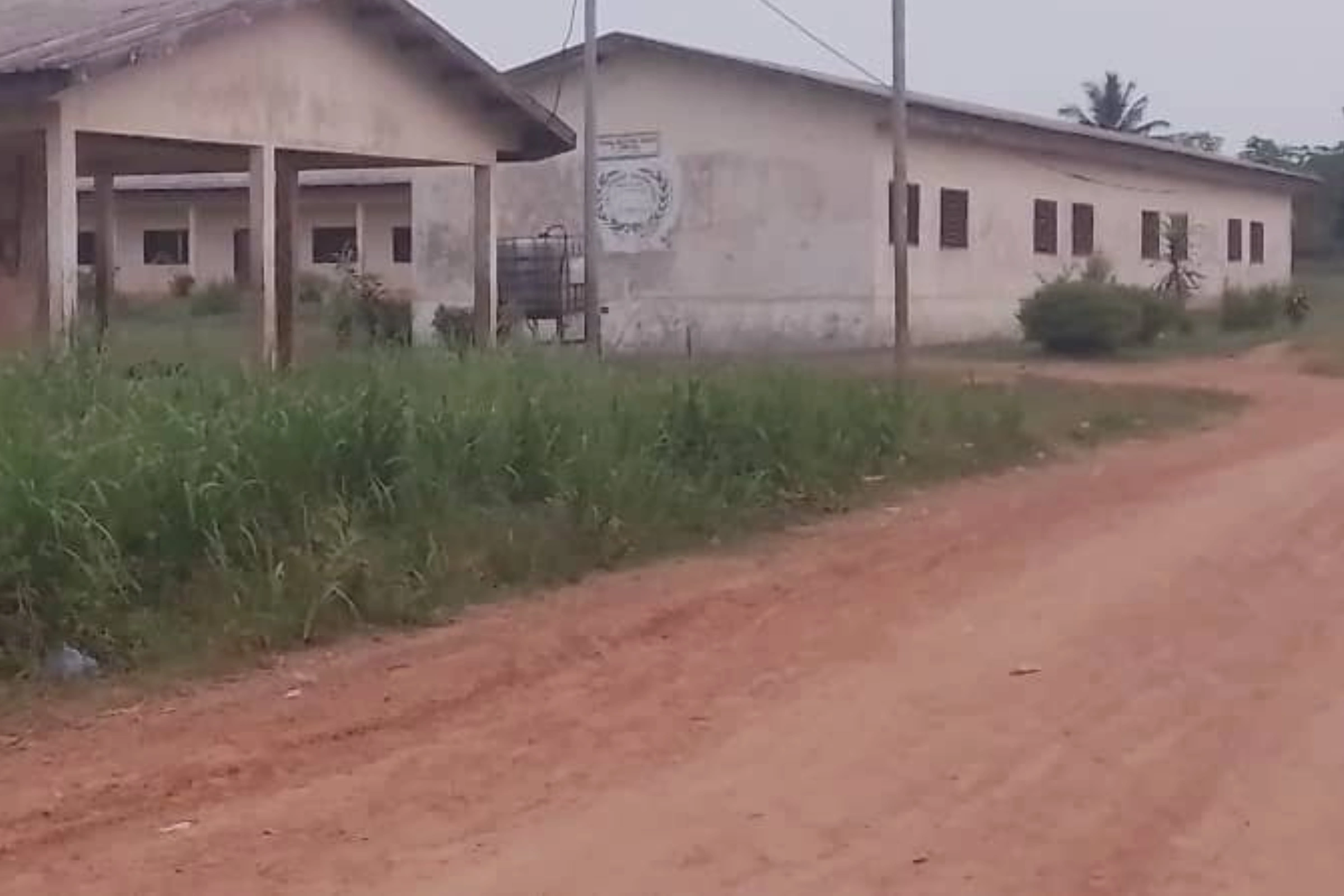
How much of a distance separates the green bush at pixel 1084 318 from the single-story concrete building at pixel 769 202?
7.53 feet

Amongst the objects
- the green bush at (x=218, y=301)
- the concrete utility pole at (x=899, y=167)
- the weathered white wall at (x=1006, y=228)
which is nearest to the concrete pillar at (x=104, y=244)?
the concrete utility pole at (x=899, y=167)

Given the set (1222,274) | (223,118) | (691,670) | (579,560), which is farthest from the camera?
(1222,274)

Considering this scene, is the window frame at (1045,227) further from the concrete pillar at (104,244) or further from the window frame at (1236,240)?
the concrete pillar at (104,244)

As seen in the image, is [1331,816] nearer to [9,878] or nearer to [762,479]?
[9,878]

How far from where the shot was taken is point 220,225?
152 feet

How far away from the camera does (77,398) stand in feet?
33.9

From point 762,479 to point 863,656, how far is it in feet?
14.3

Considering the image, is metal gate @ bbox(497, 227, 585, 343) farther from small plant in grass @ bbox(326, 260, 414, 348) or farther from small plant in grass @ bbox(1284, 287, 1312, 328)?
small plant in grass @ bbox(1284, 287, 1312, 328)

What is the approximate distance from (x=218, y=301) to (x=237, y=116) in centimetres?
2136

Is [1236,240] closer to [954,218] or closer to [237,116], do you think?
[954,218]

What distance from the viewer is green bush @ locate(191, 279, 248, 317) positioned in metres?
35.6

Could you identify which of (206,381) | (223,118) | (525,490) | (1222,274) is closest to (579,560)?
(525,490)

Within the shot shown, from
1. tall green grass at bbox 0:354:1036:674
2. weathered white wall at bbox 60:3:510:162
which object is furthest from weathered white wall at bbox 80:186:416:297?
tall green grass at bbox 0:354:1036:674

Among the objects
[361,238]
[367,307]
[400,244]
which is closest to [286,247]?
[367,307]
